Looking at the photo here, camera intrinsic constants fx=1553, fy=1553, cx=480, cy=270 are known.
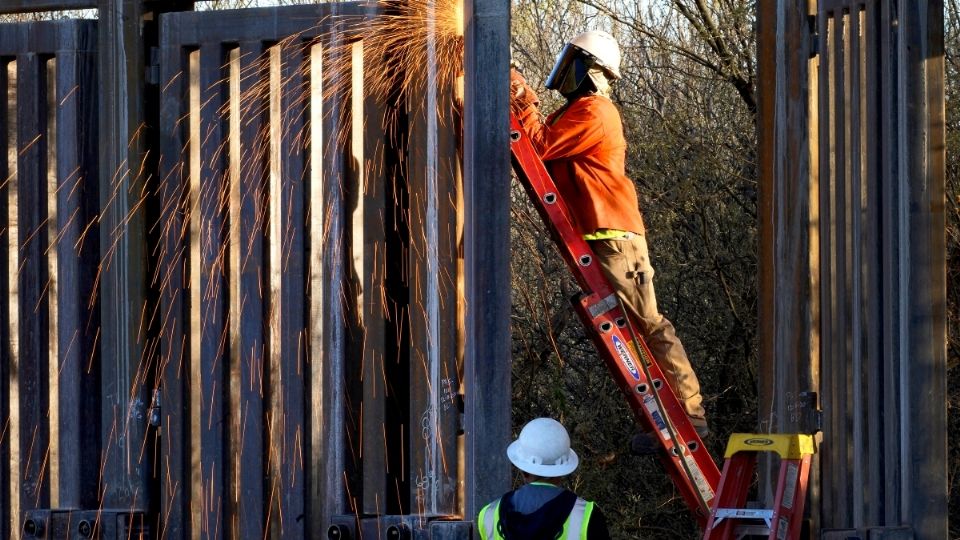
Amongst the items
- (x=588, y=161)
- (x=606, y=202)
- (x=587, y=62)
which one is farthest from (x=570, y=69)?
(x=606, y=202)

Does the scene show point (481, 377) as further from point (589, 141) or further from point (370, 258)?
point (589, 141)

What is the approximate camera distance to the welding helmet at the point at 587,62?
753 centimetres

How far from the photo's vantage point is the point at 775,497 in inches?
251

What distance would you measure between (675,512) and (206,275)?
5728 millimetres

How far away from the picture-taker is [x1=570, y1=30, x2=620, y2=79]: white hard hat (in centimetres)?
752

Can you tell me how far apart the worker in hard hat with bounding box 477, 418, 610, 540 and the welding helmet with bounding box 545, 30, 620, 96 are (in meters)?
2.83

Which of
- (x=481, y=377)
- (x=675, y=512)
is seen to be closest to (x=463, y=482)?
(x=481, y=377)

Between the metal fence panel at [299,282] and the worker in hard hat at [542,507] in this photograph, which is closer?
the worker in hard hat at [542,507]

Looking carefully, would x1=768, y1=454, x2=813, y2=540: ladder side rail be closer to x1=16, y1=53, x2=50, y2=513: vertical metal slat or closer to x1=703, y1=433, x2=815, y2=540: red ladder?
x1=703, y1=433, x2=815, y2=540: red ladder

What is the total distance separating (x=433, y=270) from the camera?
263 inches

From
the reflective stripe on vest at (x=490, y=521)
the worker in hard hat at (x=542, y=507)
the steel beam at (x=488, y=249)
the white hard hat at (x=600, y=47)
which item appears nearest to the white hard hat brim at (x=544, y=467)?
the worker in hard hat at (x=542, y=507)

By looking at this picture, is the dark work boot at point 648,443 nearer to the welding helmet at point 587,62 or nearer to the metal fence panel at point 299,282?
the metal fence panel at point 299,282

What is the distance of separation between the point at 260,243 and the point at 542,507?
2533mm

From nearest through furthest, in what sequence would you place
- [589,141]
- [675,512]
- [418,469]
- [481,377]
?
[481,377]
[418,469]
[589,141]
[675,512]
